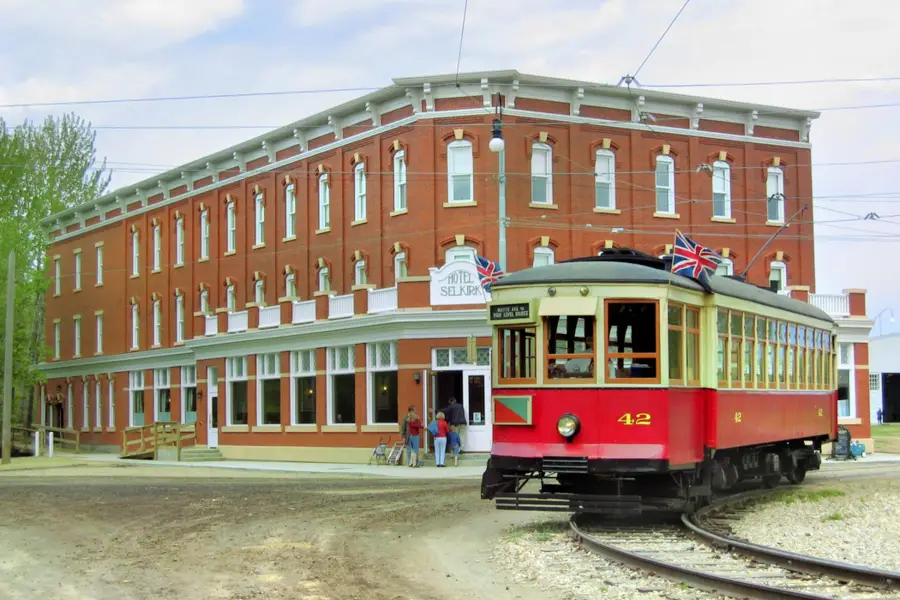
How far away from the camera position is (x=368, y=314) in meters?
35.4

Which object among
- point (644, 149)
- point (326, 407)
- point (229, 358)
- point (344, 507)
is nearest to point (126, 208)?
point (229, 358)

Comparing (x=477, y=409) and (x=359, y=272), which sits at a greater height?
(x=359, y=272)

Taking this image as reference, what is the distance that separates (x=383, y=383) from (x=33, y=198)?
30.7m

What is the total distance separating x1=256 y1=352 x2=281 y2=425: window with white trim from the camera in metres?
40.1

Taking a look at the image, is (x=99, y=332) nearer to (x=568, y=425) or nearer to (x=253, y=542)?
(x=253, y=542)

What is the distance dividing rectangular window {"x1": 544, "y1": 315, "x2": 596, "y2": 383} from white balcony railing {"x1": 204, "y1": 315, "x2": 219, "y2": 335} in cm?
3016

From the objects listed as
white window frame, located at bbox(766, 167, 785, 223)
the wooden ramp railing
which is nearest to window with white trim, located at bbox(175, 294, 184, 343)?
the wooden ramp railing

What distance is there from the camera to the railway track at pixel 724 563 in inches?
401

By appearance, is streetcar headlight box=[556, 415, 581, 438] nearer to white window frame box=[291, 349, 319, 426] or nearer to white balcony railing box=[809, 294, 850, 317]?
white window frame box=[291, 349, 319, 426]

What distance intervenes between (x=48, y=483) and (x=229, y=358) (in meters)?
15.0

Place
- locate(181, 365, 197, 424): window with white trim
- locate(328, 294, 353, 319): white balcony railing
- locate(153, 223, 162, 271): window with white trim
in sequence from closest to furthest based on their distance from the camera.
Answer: locate(328, 294, 353, 319): white balcony railing
locate(181, 365, 197, 424): window with white trim
locate(153, 223, 162, 271): window with white trim

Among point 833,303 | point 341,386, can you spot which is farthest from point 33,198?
point 833,303

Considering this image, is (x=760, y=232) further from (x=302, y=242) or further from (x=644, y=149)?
(x=302, y=242)

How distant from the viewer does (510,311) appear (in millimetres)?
15336
